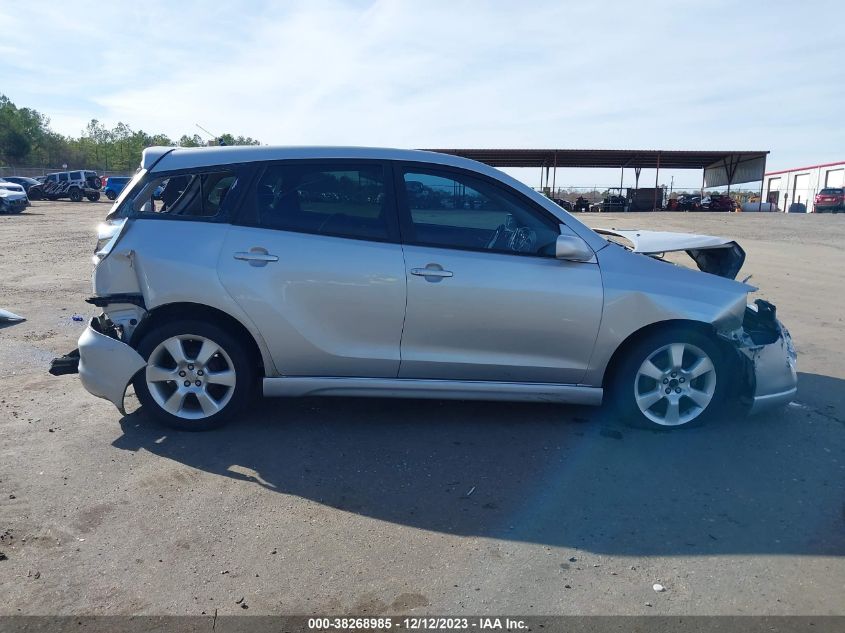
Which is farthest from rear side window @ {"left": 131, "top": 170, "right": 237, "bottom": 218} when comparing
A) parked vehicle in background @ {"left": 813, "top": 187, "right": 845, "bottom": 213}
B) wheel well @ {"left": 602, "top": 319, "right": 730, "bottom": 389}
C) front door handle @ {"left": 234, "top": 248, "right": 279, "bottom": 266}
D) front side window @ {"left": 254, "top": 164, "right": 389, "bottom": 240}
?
parked vehicle in background @ {"left": 813, "top": 187, "right": 845, "bottom": 213}

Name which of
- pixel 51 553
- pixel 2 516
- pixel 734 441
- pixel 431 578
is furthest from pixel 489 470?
pixel 2 516

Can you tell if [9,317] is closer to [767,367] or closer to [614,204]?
[767,367]

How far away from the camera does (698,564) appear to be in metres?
3.10

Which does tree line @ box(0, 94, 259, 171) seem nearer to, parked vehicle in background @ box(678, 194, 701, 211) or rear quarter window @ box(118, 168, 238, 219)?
parked vehicle in background @ box(678, 194, 701, 211)

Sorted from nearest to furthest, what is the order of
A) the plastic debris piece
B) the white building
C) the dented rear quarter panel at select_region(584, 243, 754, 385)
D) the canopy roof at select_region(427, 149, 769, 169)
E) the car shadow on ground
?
the car shadow on ground < the dented rear quarter panel at select_region(584, 243, 754, 385) < the plastic debris piece < the canopy roof at select_region(427, 149, 769, 169) < the white building

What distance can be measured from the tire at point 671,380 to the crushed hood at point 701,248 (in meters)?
0.76

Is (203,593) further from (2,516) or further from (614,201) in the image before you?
(614,201)

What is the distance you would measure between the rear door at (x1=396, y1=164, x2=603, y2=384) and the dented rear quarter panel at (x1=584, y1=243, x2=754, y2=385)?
8cm

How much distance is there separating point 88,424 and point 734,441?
177 inches

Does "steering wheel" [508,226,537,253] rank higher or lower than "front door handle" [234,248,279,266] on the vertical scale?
higher

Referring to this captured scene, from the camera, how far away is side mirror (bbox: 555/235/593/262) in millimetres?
4281

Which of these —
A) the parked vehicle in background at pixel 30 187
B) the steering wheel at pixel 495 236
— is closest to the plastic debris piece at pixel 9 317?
the steering wheel at pixel 495 236

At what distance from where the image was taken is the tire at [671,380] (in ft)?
14.8

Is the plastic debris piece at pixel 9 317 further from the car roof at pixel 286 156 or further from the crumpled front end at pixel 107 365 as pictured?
the car roof at pixel 286 156
